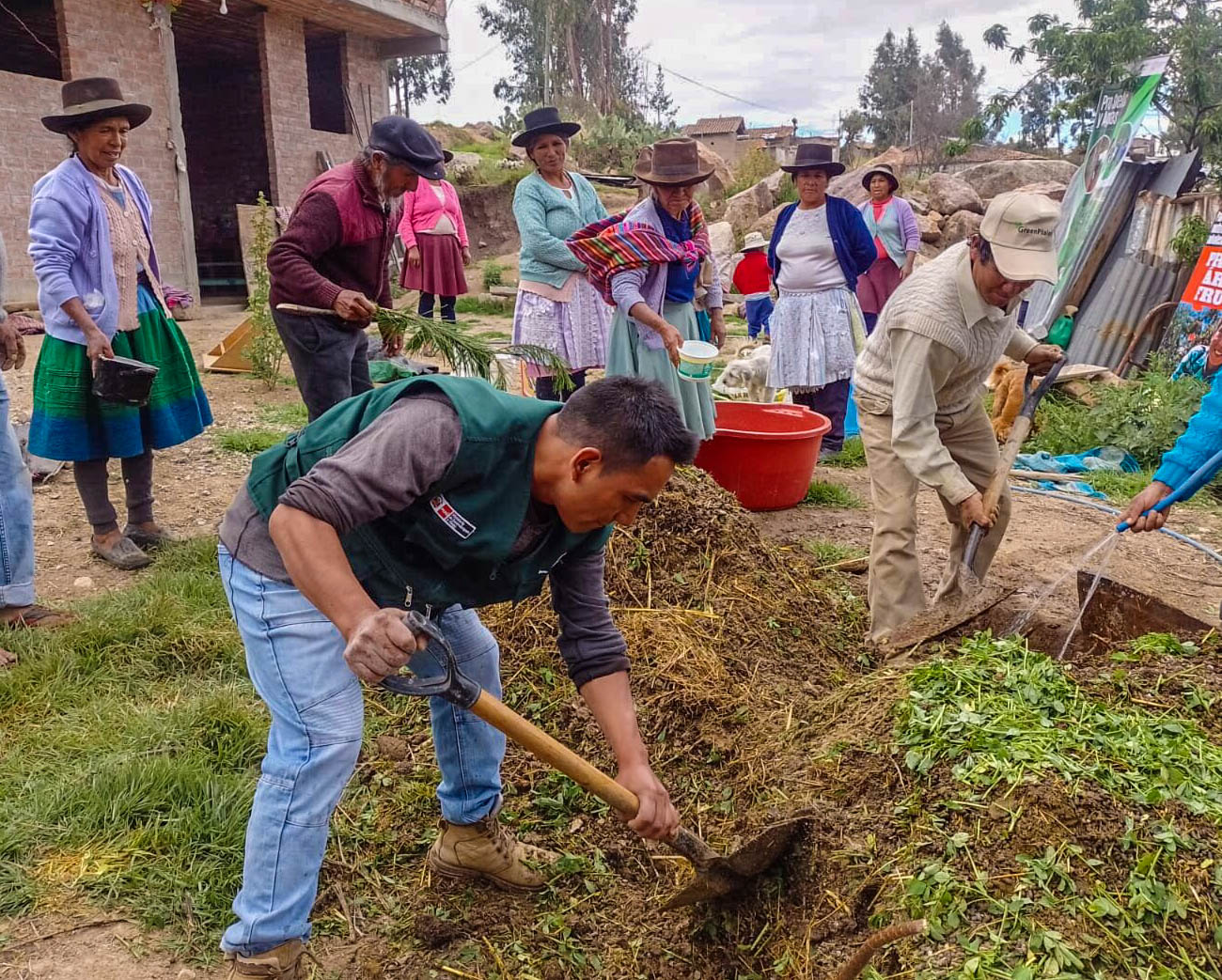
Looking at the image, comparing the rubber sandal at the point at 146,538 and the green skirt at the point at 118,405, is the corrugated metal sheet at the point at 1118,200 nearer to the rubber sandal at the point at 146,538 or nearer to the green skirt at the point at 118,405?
the green skirt at the point at 118,405

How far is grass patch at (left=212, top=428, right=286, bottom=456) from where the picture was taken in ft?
19.3

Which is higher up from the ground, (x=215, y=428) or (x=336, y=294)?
(x=336, y=294)

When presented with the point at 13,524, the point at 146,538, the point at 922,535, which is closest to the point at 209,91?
the point at 146,538

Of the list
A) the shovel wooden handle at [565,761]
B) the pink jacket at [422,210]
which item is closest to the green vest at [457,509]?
the shovel wooden handle at [565,761]

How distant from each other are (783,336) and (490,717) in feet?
15.3

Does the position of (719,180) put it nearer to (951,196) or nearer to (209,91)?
(951,196)

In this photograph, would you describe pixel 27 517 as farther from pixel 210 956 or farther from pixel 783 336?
pixel 783 336

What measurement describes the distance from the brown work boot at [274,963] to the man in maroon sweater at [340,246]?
→ 2.43 meters

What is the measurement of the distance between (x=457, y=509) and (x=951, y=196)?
17191 millimetres

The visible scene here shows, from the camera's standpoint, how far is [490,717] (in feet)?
5.74

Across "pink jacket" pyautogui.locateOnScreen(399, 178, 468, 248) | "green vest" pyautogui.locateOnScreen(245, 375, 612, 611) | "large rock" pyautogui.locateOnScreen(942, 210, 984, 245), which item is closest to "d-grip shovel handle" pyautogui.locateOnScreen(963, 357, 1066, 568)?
"green vest" pyautogui.locateOnScreen(245, 375, 612, 611)

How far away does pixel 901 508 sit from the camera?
3.42 metres

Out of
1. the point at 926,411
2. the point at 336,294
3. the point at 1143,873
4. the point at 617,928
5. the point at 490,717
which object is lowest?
the point at 617,928

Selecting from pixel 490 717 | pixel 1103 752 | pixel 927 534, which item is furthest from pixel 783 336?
pixel 490 717
